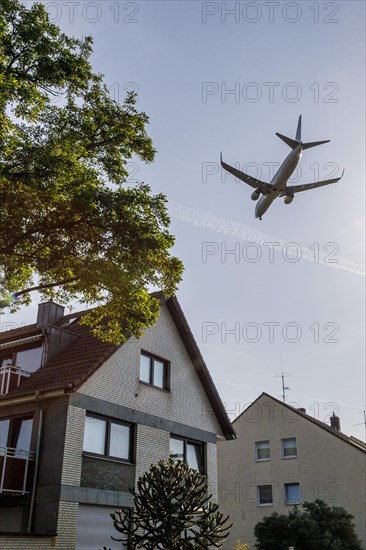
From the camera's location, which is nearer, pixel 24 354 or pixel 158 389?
pixel 24 354

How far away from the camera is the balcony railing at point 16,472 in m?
15.8

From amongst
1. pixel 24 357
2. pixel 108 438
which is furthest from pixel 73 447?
pixel 24 357

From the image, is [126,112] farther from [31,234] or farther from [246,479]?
[246,479]

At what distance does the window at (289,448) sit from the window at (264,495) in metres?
2.14

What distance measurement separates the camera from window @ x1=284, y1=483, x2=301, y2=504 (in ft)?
108

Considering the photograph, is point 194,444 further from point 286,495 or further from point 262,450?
point 262,450

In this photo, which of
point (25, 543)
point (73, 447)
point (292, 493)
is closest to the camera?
point (25, 543)

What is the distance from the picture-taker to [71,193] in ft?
47.2

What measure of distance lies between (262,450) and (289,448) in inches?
69.6

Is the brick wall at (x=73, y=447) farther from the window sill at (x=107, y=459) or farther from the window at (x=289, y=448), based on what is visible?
the window at (x=289, y=448)

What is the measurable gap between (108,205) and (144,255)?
164cm

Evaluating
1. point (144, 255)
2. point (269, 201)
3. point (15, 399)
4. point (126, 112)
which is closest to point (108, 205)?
point (144, 255)

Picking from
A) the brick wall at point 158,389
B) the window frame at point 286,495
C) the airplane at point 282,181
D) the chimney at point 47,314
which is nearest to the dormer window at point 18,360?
the chimney at point 47,314

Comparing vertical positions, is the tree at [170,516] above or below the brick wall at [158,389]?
below
